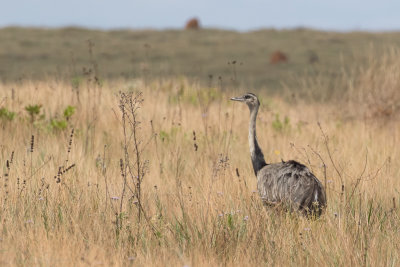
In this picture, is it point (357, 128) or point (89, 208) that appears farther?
point (357, 128)

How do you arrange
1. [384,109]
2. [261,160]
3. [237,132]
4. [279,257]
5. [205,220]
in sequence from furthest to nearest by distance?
[384,109]
[237,132]
[261,160]
[205,220]
[279,257]

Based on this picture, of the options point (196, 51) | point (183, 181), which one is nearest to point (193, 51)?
point (196, 51)

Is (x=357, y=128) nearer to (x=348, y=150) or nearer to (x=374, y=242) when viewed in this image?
(x=348, y=150)

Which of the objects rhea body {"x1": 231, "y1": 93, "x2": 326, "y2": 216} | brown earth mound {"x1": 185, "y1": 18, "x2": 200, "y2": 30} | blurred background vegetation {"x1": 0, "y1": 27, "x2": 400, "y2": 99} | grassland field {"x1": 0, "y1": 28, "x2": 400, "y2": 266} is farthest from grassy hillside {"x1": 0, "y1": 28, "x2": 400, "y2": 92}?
rhea body {"x1": 231, "y1": 93, "x2": 326, "y2": 216}

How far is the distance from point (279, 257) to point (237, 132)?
472cm

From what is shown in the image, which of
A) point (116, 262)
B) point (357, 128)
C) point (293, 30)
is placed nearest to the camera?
point (116, 262)

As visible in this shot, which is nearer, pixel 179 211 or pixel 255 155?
pixel 179 211

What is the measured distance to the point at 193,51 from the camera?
106 feet

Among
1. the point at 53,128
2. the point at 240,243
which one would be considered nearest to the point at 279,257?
the point at 240,243

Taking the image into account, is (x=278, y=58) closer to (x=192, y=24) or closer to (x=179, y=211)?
(x=192, y=24)

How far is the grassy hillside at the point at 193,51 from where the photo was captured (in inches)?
989

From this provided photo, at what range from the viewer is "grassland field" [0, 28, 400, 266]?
4.12 metres

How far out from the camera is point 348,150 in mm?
7539

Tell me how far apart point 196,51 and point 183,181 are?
2650 cm
